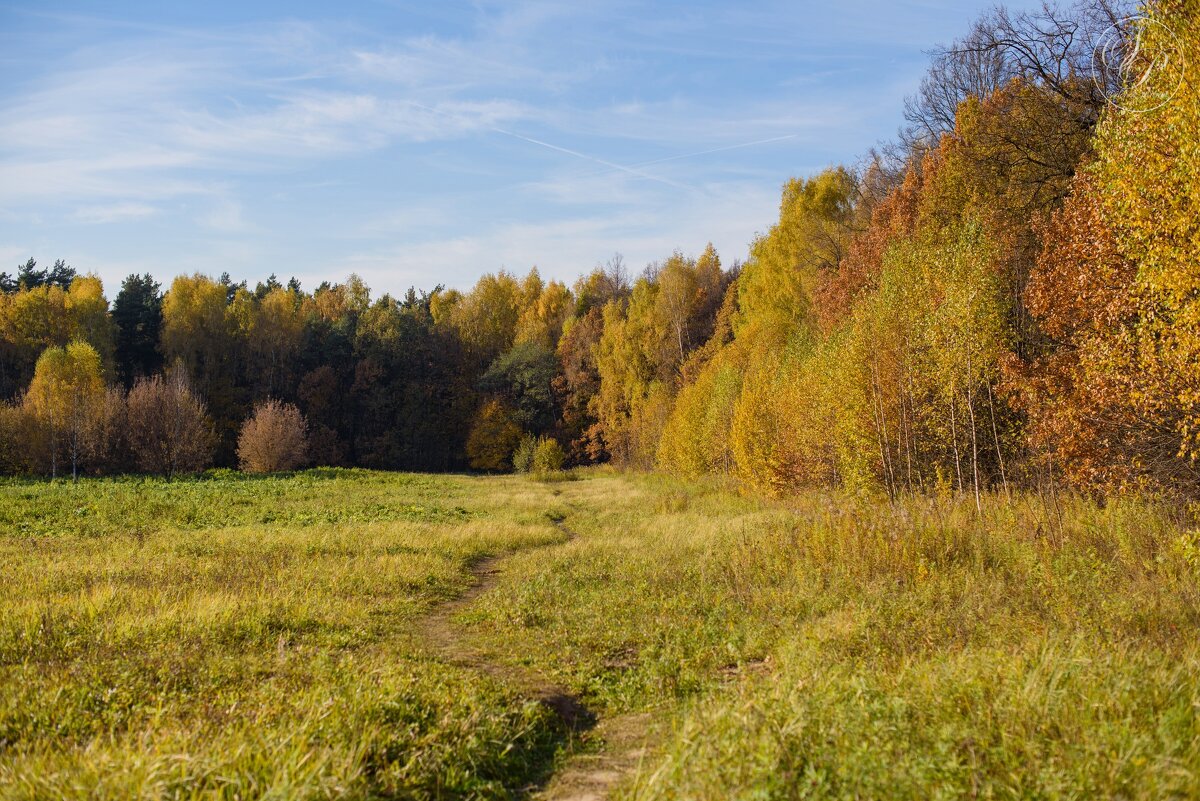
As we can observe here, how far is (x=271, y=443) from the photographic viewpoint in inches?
2058

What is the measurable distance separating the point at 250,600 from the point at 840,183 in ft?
120

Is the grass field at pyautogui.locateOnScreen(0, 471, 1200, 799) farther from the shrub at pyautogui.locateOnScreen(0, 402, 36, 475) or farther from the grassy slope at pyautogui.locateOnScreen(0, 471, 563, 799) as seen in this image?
the shrub at pyautogui.locateOnScreen(0, 402, 36, 475)

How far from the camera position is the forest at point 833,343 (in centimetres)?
1234

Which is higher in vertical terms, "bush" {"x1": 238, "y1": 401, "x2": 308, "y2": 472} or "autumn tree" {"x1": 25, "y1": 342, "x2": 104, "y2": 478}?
"autumn tree" {"x1": 25, "y1": 342, "x2": 104, "y2": 478}

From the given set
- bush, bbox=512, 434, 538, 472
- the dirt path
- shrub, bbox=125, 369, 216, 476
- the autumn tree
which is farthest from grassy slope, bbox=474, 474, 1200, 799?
the autumn tree

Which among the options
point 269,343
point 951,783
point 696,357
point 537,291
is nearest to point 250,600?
point 951,783

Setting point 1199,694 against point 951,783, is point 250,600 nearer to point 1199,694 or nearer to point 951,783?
point 951,783

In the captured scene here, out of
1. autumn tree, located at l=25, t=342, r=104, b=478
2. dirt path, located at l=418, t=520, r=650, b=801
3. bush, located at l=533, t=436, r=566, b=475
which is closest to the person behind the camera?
dirt path, located at l=418, t=520, r=650, b=801

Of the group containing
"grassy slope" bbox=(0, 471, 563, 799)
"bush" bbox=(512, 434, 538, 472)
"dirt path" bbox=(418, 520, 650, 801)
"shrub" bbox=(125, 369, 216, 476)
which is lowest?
"bush" bbox=(512, 434, 538, 472)

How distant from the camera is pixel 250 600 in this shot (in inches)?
408

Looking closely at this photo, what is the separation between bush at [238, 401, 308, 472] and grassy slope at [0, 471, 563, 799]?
35583 millimetres

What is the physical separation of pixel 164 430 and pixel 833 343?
4599cm

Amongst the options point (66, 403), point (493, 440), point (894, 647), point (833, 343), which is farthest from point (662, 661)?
point (493, 440)

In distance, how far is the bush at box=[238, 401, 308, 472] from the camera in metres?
52.0
